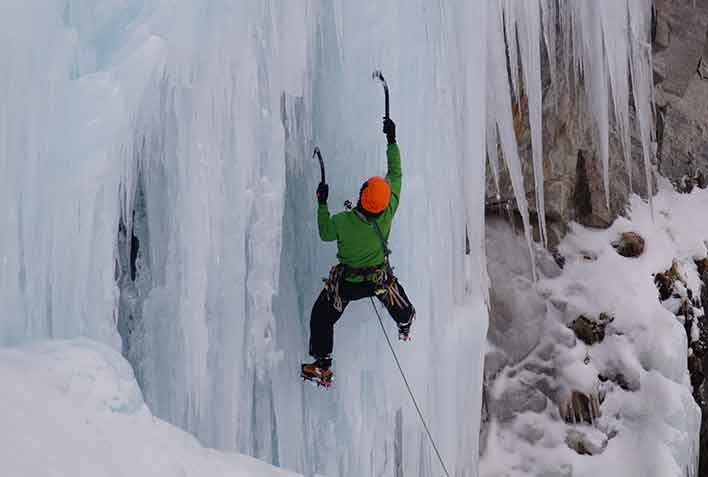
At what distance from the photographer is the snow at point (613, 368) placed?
674 centimetres

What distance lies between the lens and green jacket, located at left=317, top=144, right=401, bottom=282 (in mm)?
3836

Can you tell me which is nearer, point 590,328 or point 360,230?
point 360,230

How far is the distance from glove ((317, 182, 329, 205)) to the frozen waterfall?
16cm

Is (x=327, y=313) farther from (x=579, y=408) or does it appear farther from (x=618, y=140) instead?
(x=618, y=140)

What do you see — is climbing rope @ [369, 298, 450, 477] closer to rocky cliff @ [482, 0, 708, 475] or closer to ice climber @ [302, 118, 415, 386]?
ice climber @ [302, 118, 415, 386]

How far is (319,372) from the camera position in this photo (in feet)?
13.0

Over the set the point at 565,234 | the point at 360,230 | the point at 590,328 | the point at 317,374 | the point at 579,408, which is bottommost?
the point at 579,408

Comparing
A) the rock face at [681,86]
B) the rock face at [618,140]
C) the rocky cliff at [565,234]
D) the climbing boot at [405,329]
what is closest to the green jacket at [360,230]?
the climbing boot at [405,329]

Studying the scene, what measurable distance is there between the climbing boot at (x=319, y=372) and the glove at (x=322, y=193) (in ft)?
2.26

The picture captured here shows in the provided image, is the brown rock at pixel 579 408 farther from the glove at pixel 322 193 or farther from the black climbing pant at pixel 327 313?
the glove at pixel 322 193

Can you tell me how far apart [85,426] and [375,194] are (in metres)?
1.58

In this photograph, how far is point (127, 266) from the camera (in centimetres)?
367

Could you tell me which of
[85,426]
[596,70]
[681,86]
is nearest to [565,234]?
[596,70]

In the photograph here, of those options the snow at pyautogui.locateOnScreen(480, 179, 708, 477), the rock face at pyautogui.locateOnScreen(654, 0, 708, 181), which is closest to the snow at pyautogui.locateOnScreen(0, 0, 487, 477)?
the snow at pyautogui.locateOnScreen(480, 179, 708, 477)
